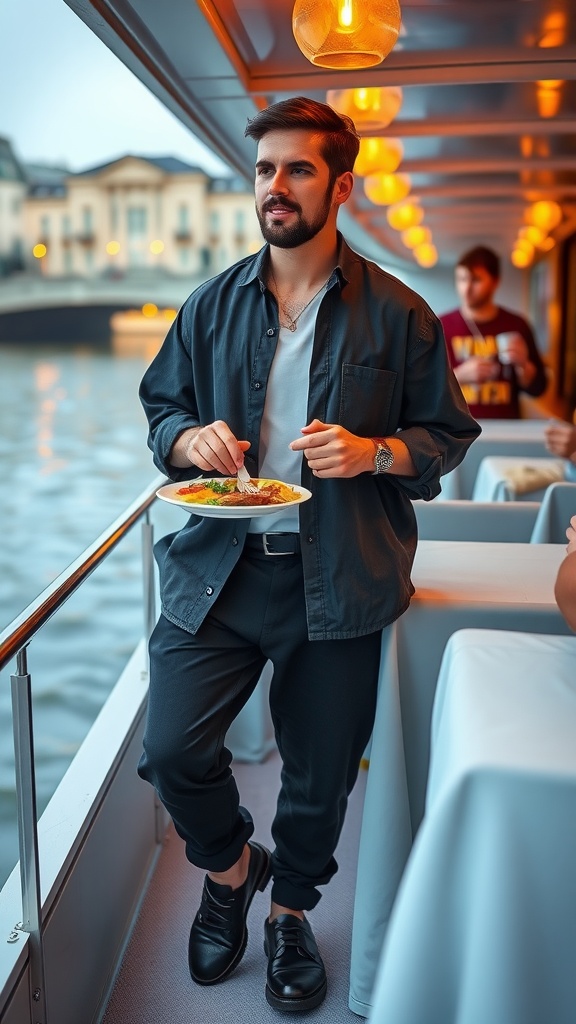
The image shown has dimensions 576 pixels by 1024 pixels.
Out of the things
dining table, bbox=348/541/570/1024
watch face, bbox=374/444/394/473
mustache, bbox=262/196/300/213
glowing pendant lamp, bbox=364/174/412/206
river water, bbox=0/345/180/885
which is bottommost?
river water, bbox=0/345/180/885

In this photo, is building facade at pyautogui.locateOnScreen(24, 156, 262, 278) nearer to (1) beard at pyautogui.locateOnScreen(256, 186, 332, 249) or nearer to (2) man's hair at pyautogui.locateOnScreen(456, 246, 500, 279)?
(2) man's hair at pyautogui.locateOnScreen(456, 246, 500, 279)

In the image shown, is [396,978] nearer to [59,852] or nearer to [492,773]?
[492,773]

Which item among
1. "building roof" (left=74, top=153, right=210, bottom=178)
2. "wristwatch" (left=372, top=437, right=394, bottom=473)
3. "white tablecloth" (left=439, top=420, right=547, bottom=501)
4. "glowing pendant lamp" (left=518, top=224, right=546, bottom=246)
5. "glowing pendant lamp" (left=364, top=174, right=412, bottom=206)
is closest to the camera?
"wristwatch" (left=372, top=437, right=394, bottom=473)

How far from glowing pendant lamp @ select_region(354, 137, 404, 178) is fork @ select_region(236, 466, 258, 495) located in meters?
2.49

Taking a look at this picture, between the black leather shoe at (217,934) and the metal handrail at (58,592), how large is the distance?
697 millimetres

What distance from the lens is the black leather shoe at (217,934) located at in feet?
6.21

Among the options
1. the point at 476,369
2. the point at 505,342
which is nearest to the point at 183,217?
the point at 476,369

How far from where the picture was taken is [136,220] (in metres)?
26.2

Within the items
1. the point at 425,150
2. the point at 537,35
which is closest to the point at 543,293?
the point at 425,150

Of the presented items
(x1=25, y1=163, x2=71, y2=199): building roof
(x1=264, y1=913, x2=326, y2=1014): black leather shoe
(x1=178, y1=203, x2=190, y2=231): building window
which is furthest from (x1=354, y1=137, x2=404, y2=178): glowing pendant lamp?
(x1=25, y1=163, x2=71, y2=199): building roof

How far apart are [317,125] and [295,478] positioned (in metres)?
0.60

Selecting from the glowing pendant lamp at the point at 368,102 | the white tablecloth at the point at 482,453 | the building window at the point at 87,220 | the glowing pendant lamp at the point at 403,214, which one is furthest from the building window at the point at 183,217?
the glowing pendant lamp at the point at 368,102

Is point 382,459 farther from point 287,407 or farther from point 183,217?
point 183,217

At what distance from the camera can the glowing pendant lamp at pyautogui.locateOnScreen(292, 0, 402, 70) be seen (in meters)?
1.96
